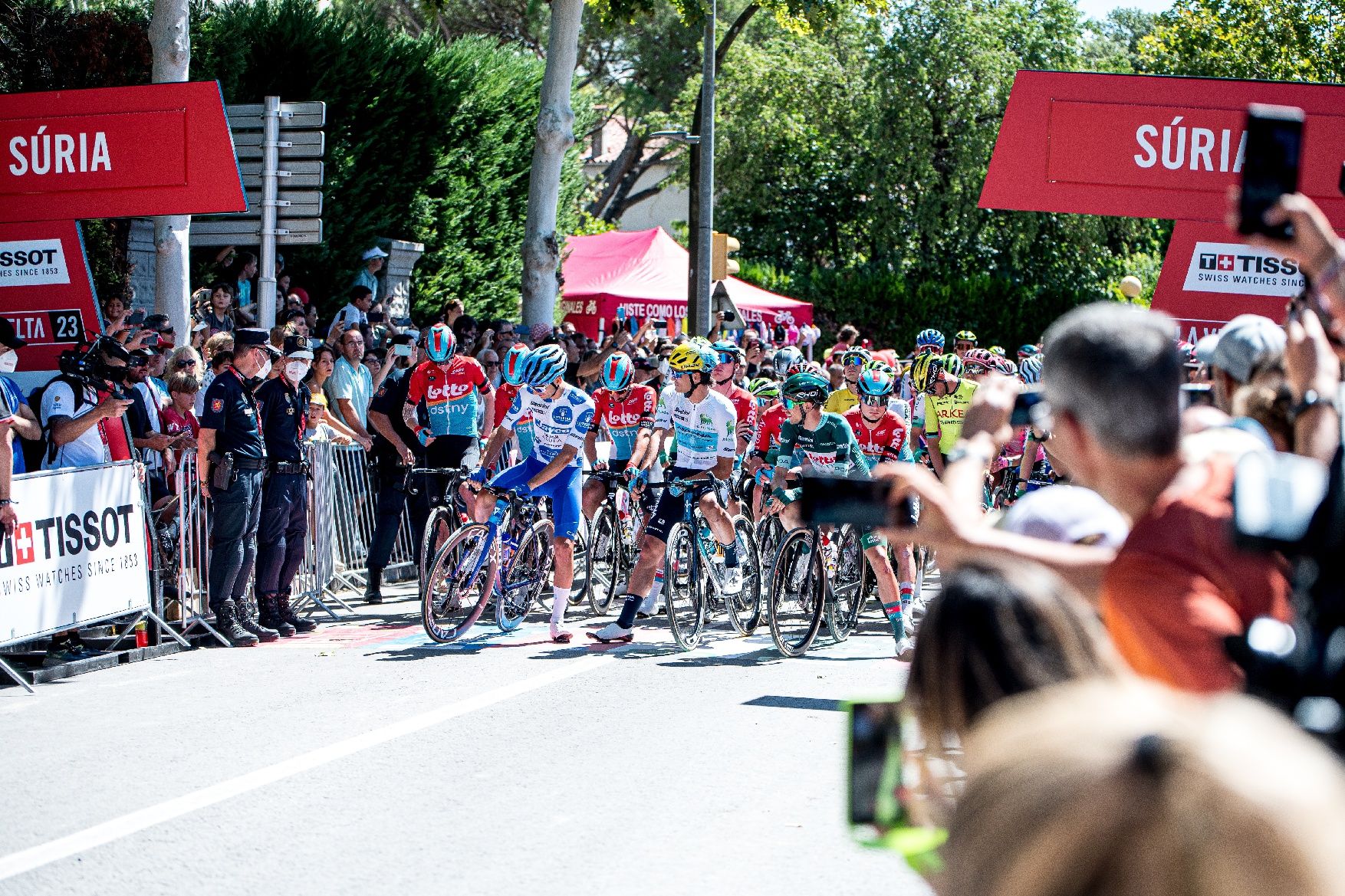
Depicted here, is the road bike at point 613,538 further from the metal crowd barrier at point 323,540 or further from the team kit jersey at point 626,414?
the metal crowd barrier at point 323,540

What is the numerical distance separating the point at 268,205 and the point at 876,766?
40.0 ft

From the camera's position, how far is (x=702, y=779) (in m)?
6.86

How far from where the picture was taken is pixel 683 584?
36.2 feet

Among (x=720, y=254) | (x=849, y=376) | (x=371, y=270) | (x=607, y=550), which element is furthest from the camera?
(x=720, y=254)

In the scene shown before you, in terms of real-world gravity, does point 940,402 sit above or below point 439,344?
below

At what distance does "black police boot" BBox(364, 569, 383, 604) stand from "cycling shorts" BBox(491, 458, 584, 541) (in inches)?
84.9

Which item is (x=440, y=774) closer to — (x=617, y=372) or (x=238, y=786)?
(x=238, y=786)

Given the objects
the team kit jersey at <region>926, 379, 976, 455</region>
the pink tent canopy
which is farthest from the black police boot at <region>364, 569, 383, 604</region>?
the pink tent canopy

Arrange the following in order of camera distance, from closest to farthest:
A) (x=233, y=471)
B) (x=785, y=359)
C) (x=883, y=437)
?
(x=233, y=471) → (x=883, y=437) → (x=785, y=359)

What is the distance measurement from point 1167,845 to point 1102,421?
3.81ft

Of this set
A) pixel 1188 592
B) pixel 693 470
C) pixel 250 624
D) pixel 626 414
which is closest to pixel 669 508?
pixel 693 470

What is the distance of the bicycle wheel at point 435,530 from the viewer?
12.3m

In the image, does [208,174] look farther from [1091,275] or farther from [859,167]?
[1091,275]

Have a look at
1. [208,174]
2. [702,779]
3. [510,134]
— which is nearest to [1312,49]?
[510,134]
